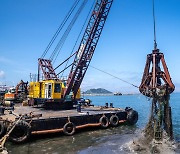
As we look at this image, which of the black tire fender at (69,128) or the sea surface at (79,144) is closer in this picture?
the sea surface at (79,144)

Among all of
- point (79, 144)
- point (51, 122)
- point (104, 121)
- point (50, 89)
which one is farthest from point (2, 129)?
point (104, 121)

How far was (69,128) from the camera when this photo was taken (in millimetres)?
22516

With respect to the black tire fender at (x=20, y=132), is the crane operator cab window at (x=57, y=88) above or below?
above

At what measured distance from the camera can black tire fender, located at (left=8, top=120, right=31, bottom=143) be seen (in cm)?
1895

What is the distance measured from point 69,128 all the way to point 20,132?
5.09 m

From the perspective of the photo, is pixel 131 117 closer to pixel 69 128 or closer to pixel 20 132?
pixel 69 128

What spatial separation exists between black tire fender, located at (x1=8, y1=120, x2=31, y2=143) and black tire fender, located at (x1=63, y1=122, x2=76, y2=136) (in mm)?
3828

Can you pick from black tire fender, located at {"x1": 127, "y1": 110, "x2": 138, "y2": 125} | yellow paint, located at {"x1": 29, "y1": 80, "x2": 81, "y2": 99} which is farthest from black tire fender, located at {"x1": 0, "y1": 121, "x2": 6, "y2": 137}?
black tire fender, located at {"x1": 127, "y1": 110, "x2": 138, "y2": 125}

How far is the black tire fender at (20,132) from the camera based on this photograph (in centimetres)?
1895

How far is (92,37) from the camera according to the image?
30.9 metres

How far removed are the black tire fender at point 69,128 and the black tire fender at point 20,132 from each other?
12.6ft

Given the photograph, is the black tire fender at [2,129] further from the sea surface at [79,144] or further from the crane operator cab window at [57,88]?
the crane operator cab window at [57,88]

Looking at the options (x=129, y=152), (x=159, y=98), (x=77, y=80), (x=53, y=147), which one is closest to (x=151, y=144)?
(x=129, y=152)

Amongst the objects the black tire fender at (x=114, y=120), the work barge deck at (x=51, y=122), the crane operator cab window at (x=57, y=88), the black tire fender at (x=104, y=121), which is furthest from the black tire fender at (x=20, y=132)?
the black tire fender at (x=114, y=120)
